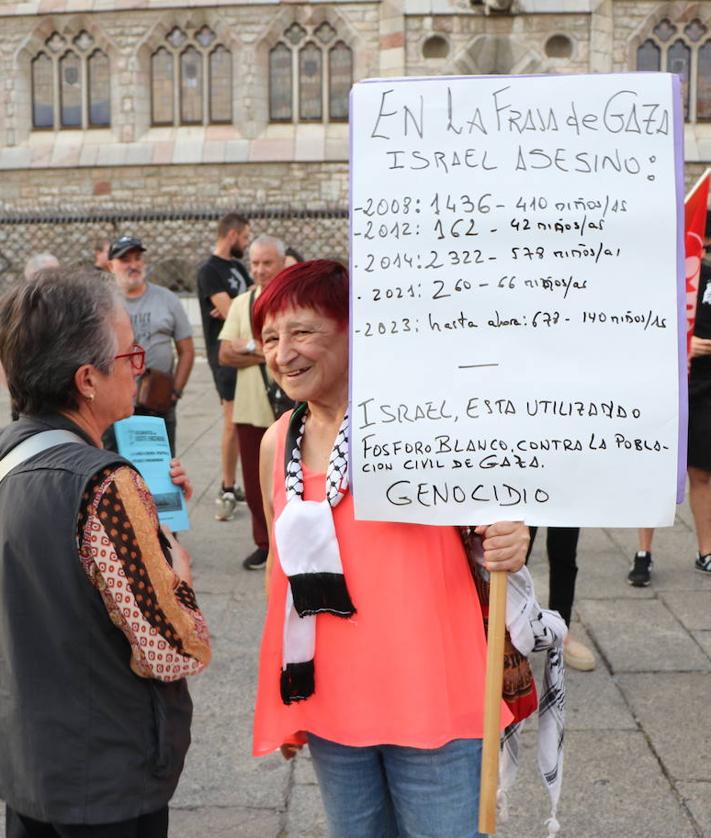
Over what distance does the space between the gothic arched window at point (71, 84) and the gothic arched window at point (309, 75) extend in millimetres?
3463

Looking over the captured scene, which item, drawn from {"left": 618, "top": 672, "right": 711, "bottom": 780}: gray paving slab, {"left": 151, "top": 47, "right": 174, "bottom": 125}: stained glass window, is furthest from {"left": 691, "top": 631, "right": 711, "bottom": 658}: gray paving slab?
{"left": 151, "top": 47, "right": 174, "bottom": 125}: stained glass window

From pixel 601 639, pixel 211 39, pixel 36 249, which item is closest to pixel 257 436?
pixel 601 639

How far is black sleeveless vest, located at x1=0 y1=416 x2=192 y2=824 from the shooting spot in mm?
1731

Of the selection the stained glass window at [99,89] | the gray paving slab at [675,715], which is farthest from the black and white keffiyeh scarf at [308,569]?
the stained glass window at [99,89]

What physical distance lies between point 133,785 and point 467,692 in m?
0.64

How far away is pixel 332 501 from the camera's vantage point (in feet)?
6.52

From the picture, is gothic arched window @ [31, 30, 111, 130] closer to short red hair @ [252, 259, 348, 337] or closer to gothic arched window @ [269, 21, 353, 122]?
gothic arched window @ [269, 21, 353, 122]

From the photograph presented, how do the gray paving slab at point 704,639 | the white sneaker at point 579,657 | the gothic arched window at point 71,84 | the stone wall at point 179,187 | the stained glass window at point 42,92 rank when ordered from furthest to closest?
the stained glass window at point 42,92 < the gothic arched window at point 71,84 < the stone wall at point 179,187 < the gray paving slab at point 704,639 < the white sneaker at point 579,657

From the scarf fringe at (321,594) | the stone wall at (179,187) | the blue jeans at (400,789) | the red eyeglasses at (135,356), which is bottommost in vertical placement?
the blue jeans at (400,789)

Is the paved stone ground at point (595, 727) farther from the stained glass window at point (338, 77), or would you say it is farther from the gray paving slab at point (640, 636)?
the stained glass window at point (338, 77)

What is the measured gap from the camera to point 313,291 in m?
2.06

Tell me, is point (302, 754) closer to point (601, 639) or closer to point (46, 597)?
point (601, 639)

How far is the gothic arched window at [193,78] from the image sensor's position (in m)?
20.2

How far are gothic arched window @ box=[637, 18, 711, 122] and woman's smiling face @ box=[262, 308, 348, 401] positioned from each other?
19086 mm
